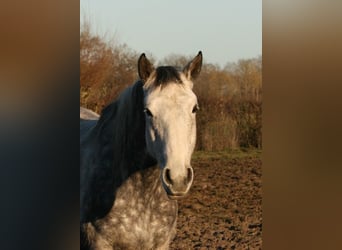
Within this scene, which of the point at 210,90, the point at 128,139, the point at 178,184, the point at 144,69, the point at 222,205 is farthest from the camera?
the point at 210,90

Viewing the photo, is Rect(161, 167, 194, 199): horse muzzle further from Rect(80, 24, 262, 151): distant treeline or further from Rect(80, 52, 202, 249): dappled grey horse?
Rect(80, 24, 262, 151): distant treeline

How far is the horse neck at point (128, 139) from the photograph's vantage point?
2729 millimetres

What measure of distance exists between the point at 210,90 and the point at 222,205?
276 centimetres

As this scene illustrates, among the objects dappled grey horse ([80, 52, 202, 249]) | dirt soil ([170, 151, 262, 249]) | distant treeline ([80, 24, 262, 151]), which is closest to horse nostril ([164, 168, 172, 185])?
dappled grey horse ([80, 52, 202, 249])

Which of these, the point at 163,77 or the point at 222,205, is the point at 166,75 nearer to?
the point at 163,77

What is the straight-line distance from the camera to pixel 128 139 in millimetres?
2812

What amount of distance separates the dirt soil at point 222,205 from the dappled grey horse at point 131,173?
336 cm

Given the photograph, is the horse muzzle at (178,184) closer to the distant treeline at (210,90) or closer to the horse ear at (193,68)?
the horse ear at (193,68)

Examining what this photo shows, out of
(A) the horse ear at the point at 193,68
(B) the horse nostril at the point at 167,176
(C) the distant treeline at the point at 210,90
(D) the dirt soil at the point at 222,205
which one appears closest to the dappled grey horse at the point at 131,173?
(A) the horse ear at the point at 193,68

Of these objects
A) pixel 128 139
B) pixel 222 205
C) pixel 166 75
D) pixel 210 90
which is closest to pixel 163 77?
pixel 166 75

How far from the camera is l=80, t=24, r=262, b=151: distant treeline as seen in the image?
8680 millimetres
